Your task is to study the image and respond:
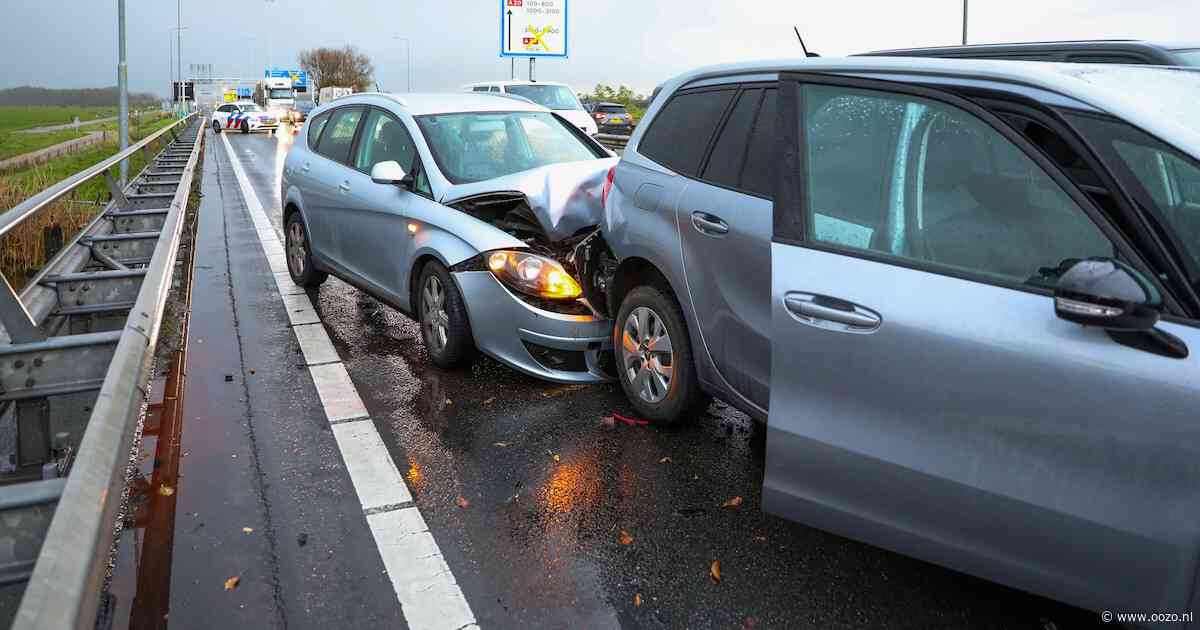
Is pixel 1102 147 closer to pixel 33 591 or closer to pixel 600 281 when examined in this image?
pixel 33 591

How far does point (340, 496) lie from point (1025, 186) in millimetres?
2925

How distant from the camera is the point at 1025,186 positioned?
3.00 meters

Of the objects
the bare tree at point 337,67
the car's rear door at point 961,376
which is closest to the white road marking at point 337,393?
the car's rear door at point 961,376

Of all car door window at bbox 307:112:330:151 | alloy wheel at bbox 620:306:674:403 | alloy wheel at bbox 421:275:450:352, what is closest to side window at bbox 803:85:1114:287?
alloy wheel at bbox 620:306:674:403

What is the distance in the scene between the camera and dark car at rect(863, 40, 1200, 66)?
5.16 meters

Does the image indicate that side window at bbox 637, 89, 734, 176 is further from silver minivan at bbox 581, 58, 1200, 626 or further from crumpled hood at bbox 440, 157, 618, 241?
crumpled hood at bbox 440, 157, 618, 241

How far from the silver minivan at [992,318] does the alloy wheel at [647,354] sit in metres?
0.93

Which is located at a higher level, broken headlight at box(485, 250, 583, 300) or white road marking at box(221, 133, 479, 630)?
broken headlight at box(485, 250, 583, 300)

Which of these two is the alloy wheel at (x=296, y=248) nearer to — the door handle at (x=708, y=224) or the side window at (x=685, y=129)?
the side window at (x=685, y=129)

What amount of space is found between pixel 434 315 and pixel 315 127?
3.07 meters

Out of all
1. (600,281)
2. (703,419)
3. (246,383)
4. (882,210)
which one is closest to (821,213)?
(882,210)

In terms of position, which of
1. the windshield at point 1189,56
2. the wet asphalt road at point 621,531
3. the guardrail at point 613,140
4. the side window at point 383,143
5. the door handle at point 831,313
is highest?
the guardrail at point 613,140

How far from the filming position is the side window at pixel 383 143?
273 inches

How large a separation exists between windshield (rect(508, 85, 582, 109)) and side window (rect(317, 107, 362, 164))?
55.7ft
